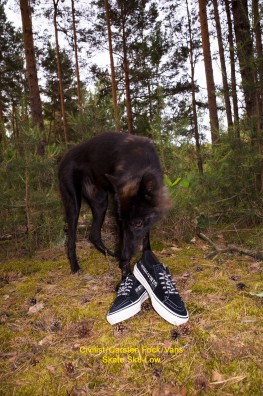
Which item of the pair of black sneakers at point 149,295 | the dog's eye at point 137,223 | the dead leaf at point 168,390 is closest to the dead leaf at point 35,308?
the pair of black sneakers at point 149,295

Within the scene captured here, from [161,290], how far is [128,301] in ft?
1.07

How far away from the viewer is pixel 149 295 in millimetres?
2744

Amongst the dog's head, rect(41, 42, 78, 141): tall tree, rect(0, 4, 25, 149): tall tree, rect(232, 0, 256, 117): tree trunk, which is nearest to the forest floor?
the dog's head

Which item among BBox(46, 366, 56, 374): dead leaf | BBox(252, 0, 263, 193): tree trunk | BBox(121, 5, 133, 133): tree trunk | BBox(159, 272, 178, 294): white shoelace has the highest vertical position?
BBox(121, 5, 133, 133): tree trunk

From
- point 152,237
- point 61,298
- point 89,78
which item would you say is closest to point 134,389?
point 61,298

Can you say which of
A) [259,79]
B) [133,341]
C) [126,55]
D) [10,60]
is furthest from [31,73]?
[10,60]

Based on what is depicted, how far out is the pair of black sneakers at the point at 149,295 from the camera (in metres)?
2.49

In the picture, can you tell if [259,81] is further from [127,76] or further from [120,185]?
[127,76]

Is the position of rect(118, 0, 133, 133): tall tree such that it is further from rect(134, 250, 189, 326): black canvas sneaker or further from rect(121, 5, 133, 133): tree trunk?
rect(134, 250, 189, 326): black canvas sneaker

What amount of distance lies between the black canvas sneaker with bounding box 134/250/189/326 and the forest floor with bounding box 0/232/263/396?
0.09 metres

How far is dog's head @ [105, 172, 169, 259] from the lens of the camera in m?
3.24

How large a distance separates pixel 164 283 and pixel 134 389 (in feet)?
3.43

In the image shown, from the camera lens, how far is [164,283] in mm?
2764

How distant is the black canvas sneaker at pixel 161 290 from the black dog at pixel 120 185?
274 mm
